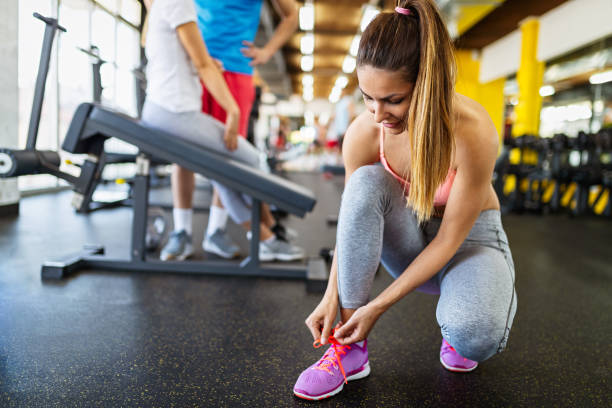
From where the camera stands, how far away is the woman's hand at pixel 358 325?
0.84 metres

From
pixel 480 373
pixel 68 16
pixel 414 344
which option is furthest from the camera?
pixel 68 16

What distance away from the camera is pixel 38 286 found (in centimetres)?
152

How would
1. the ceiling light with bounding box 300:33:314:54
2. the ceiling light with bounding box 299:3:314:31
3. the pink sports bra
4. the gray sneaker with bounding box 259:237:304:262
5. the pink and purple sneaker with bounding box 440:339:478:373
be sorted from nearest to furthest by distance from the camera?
the pink sports bra, the pink and purple sneaker with bounding box 440:339:478:373, the gray sneaker with bounding box 259:237:304:262, the ceiling light with bounding box 299:3:314:31, the ceiling light with bounding box 300:33:314:54

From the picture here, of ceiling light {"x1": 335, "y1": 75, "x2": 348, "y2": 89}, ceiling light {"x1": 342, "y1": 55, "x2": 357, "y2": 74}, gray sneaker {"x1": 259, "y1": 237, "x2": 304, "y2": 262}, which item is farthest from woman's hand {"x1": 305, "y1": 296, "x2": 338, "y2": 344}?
ceiling light {"x1": 335, "y1": 75, "x2": 348, "y2": 89}

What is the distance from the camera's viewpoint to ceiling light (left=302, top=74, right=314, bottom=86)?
15161 mm

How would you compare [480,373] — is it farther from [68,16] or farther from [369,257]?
[68,16]

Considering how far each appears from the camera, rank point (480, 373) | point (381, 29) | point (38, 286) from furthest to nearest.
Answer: point (38, 286)
point (480, 373)
point (381, 29)

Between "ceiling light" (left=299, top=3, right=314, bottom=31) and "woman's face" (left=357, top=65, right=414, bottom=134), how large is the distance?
7.03 m

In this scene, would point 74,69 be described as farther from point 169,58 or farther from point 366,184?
point 366,184

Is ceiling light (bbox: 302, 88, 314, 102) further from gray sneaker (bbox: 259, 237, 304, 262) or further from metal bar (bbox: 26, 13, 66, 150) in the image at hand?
metal bar (bbox: 26, 13, 66, 150)

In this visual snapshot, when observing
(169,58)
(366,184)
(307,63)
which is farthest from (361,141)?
(307,63)

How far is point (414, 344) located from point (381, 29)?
0.85 meters

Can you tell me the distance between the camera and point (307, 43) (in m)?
9.99

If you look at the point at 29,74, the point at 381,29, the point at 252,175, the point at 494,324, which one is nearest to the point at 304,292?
the point at 252,175
